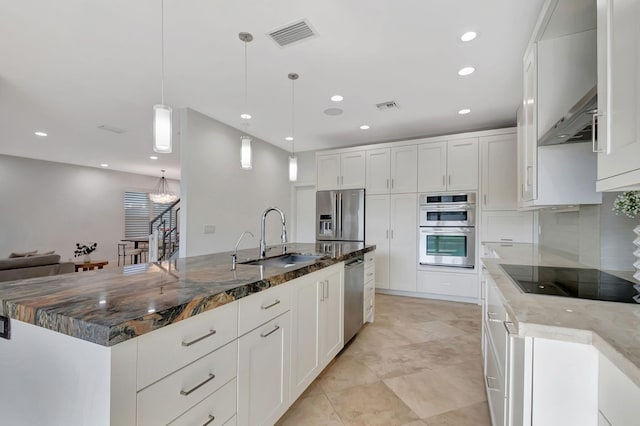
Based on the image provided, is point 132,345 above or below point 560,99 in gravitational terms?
below

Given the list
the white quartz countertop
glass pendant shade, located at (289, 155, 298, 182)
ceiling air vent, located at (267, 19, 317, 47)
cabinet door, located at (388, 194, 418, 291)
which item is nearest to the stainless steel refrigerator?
cabinet door, located at (388, 194, 418, 291)

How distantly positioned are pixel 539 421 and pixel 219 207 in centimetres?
412

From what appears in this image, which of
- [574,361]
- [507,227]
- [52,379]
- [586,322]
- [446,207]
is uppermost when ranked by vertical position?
[446,207]

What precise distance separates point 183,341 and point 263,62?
251 cm

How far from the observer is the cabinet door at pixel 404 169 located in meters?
4.52

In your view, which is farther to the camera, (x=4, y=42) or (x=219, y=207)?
(x=219, y=207)

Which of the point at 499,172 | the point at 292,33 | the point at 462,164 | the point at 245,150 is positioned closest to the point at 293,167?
the point at 245,150

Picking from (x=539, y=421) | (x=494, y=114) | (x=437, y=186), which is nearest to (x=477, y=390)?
(x=539, y=421)

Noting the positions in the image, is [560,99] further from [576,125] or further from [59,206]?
[59,206]

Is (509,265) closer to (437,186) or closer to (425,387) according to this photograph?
(425,387)

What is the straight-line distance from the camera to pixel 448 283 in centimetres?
426

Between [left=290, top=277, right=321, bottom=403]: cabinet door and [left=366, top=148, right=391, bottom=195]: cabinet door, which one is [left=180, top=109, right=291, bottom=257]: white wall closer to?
[left=366, top=148, right=391, bottom=195]: cabinet door

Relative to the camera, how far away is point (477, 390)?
2.06 meters

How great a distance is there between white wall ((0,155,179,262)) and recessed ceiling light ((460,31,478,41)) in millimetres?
8941
